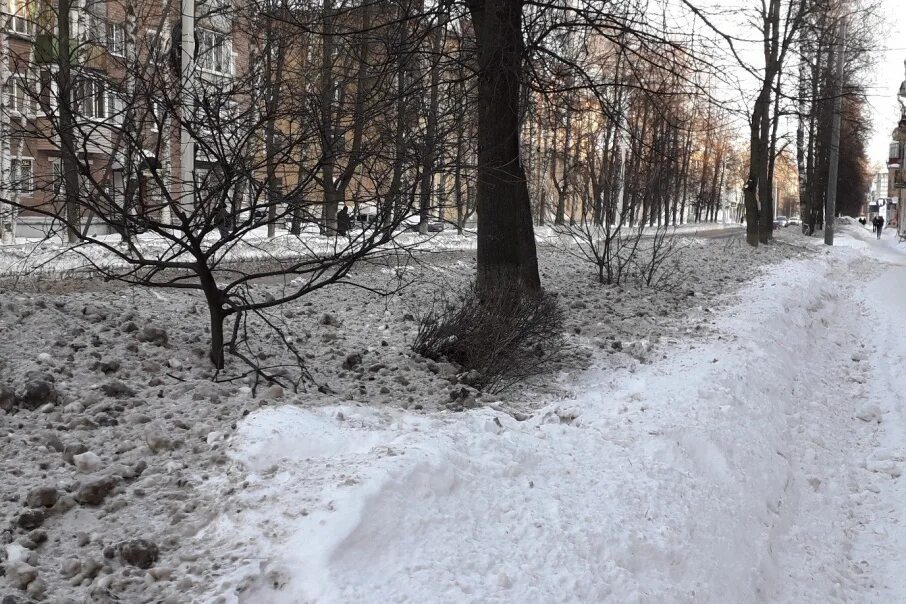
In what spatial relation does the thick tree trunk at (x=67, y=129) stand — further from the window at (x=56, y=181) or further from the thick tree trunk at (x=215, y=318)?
the thick tree trunk at (x=215, y=318)

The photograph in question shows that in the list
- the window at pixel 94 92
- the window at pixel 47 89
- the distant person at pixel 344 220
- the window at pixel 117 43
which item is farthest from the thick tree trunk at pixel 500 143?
the window at pixel 47 89

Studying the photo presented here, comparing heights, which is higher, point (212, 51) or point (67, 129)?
point (212, 51)

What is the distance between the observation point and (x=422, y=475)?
355 centimetres

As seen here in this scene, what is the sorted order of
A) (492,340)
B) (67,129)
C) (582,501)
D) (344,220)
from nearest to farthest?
(582,501)
(67,129)
(344,220)
(492,340)

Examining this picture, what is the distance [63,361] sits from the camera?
4844 millimetres

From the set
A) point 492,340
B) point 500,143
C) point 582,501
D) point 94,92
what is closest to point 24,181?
point 94,92

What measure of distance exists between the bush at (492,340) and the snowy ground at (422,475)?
21cm

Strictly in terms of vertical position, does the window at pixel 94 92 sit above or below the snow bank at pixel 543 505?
above

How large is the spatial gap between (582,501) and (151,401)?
2320mm

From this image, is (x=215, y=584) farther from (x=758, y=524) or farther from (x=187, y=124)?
(x=758, y=524)

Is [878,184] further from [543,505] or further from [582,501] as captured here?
[543,505]

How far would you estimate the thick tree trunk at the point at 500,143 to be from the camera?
845cm

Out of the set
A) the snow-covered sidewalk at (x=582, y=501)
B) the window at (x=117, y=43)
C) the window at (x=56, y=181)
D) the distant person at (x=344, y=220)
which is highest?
the window at (x=117, y=43)

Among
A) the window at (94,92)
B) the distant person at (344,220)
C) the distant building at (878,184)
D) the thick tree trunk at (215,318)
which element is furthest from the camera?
the distant building at (878,184)
